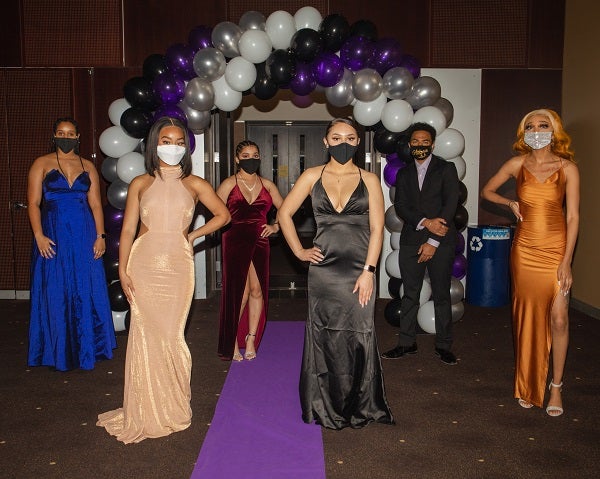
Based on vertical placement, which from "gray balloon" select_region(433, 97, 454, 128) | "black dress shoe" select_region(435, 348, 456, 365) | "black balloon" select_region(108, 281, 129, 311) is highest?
"gray balloon" select_region(433, 97, 454, 128)

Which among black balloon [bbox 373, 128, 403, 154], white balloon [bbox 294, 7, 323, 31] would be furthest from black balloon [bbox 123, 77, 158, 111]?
black balloon [bbox 373, 128, 403, 154]

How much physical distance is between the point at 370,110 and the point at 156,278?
304 cm

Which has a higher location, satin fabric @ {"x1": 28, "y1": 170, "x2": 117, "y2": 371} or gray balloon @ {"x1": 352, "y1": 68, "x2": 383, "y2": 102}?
gray balloon @ {"x1": 352, "y1": 68, "x2": 383, "y2": 102}

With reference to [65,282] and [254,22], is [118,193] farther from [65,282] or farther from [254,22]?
[254,22]

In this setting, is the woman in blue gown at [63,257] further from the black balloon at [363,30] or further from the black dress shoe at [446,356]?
the black dress shoe at [446,356]

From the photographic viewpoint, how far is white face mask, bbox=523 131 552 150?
13.0 ft

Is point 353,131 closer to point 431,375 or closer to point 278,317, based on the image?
point 431,375

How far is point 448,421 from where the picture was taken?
3900mm

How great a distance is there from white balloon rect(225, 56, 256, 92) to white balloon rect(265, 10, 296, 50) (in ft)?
1.07

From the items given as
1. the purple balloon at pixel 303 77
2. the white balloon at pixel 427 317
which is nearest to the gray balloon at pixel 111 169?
the purple balloon at pixel 303 77

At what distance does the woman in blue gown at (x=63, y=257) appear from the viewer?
4.82m

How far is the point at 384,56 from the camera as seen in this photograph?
5711 mm

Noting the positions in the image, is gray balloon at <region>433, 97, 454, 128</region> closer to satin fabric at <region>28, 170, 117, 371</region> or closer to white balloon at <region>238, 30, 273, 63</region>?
white balloon at <region>238, 30, 273, 63</region>

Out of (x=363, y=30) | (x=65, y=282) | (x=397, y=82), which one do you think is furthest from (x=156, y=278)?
(x=363, y=30)
